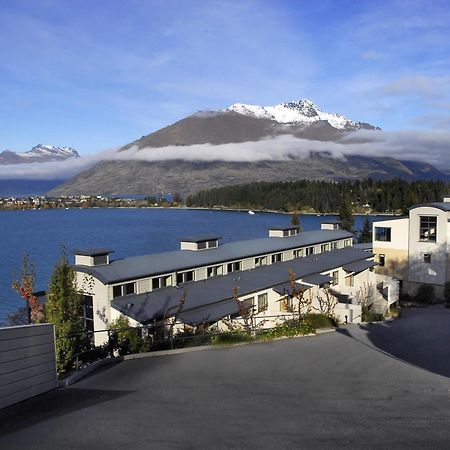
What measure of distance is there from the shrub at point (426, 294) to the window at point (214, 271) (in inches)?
590

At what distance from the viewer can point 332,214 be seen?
128m

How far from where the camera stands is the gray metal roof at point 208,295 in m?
17.0

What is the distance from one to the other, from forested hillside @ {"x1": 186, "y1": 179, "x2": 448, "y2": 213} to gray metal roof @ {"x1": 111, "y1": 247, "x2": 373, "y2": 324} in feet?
284

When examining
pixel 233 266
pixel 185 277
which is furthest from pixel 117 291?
pixel 233 266

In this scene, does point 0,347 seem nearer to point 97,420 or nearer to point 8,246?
point 97,420

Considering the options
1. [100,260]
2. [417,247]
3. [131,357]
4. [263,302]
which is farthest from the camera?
[417,247]

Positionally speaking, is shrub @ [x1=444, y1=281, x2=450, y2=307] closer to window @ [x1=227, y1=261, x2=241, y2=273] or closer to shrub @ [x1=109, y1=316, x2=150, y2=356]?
window @ [x1=227, y1=261, x2=241, y2=273]

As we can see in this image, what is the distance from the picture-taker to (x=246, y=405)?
20.0 feet

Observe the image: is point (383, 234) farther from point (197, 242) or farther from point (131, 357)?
point (131, 357)

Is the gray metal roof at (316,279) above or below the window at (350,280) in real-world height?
above

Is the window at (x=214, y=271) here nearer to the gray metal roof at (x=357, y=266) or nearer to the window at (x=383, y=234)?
the gray metal roof at (x=357, y=266)

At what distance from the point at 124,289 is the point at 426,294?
2118 centimetres

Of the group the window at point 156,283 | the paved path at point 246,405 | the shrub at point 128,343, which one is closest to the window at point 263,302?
the window at point 156,283

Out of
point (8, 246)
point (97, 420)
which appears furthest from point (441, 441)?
point (8, 246)
